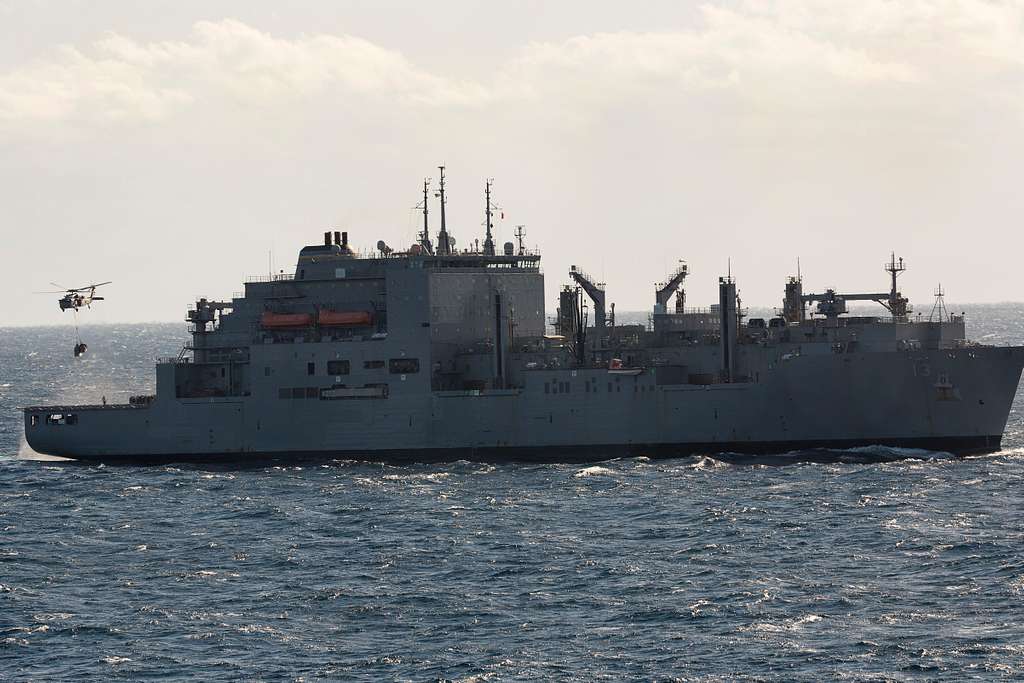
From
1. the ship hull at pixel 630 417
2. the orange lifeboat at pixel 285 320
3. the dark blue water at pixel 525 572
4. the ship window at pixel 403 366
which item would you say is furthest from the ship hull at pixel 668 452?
the orange lifeboat at pixel 285 320

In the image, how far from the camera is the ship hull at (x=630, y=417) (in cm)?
4678

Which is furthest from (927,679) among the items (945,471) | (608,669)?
(945,471)

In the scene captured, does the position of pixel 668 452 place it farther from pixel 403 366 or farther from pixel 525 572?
pixel 525 572

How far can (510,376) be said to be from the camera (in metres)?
50.0

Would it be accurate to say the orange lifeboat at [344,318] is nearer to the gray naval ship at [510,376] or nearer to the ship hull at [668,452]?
the gray naval ship at [510,376]

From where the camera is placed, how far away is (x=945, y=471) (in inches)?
1754

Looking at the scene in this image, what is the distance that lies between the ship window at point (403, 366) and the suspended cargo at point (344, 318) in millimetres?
1791

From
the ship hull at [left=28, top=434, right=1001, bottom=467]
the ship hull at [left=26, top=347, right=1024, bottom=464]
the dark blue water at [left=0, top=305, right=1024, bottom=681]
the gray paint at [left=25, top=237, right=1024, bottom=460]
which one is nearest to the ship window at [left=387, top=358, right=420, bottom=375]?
the gray paint at [left=25, top=237, right=1024, bottom=460]

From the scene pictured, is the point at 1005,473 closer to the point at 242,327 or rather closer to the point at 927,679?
the point at 927,679

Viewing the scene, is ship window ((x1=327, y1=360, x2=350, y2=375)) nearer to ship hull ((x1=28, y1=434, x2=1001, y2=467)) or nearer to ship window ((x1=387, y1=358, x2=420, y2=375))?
ship window ((x1=387, y1=358, x2=420, y2=375))

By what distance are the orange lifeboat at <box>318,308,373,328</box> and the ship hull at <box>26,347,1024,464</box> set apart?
266 cm

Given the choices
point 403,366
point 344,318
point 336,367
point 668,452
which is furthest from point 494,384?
point 668,452

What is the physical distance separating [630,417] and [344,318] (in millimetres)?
10199

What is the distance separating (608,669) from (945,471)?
21529mm
